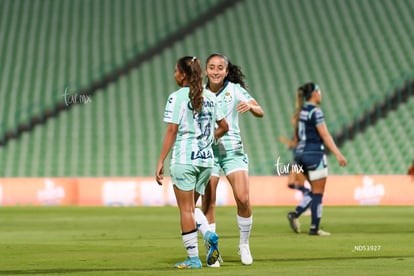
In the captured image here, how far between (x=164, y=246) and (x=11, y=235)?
336 centimetres

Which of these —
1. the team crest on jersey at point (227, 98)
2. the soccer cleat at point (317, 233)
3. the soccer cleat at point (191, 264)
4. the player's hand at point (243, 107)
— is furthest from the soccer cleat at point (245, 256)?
the soccer cleat at point (317, 233)

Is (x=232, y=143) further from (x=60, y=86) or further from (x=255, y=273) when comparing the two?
(x=60, y=86)

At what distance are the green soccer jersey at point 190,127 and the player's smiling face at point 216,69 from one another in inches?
27.3

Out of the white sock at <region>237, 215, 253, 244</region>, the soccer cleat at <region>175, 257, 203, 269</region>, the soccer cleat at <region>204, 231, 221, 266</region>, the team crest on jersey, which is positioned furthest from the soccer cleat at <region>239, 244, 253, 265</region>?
the team crest on jersey

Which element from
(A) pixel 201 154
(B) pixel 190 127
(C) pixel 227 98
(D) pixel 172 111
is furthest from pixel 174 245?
(D) pixel 172 111

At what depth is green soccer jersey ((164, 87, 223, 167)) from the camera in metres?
9.83

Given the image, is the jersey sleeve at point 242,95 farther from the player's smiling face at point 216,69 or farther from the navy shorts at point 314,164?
the navy shorts at point 314,164

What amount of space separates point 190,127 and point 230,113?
1102 millimetres

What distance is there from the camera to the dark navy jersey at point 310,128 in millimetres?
15525

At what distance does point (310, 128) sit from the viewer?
15.7 m

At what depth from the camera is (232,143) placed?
10.9 m

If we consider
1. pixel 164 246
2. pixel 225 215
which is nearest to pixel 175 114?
pixel 164 246

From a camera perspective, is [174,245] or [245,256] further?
[174,245]

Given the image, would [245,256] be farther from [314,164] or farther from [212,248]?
[314,164]
